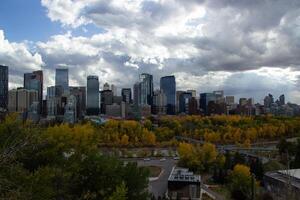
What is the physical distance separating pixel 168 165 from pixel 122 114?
60651 mm

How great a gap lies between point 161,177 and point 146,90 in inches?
3174

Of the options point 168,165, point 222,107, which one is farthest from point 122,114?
point 168,165

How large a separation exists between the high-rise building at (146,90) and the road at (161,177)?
228ft

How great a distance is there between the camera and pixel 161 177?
2705 cm

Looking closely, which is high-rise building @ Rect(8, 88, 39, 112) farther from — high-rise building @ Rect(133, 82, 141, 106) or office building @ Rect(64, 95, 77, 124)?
high-rise building @ Rect(133, 82, 141, 106)

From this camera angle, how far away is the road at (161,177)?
2223 centimetres

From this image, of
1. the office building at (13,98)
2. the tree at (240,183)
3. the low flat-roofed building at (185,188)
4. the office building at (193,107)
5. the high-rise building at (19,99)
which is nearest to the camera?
the low flat-roofed building at (185,188)

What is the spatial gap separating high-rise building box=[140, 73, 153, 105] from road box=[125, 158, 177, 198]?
6947 cm

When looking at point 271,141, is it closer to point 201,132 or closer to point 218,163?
point 201,132

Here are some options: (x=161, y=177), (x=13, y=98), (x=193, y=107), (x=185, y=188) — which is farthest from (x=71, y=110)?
(x=185, y=188)

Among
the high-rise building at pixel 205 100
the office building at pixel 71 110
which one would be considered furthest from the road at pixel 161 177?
the high-rise building at pixel 205 100

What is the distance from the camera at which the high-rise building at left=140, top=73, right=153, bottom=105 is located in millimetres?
106356

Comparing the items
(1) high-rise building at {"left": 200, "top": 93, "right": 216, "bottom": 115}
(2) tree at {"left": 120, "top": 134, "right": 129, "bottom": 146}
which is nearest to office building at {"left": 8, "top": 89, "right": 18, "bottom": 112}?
(2) tree at {"left": 120, "top": 134, "right": 129, "bottom": 146}

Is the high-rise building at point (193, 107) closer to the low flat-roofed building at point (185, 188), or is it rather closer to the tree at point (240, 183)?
the tree at point (240, 183)
